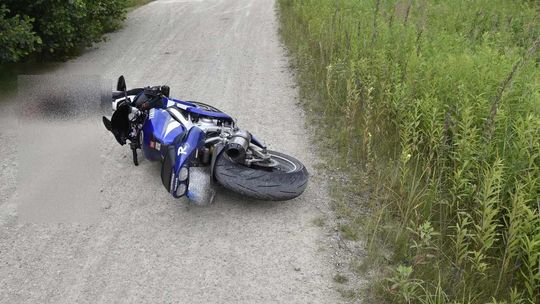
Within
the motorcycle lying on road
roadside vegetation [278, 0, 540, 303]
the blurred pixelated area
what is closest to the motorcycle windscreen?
the motorcycle lying on road

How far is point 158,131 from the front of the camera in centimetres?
562

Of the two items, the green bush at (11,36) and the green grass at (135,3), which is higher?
the green bush at (11,36)

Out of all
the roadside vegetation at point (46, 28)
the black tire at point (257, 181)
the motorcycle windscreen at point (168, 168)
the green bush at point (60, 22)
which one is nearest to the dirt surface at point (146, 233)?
the black tire at point (257, 181)

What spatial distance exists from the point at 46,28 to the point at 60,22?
34cm

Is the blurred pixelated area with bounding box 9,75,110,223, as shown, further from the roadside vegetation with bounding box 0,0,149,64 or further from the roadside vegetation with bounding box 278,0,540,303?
the roadside vegetation with bounding box 278,0,540,303

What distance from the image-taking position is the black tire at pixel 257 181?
494cm

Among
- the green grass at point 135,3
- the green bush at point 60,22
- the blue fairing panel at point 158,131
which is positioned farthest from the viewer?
the green grass at point 135,3

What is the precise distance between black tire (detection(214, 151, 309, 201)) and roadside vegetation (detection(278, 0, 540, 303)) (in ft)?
2.21

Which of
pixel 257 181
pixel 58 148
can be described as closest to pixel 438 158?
pixel 257 181

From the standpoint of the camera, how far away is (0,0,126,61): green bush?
9.49 metres

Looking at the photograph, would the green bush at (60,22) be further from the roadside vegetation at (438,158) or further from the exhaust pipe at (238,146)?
the exhaust pipe at (238,146)

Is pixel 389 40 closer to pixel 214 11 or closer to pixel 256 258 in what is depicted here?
pixel 256 258

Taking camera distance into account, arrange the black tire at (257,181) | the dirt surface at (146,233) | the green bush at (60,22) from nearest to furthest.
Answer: the dirt surface at (146,233) < the black tire at (257,181) < the green bush at (60,22)

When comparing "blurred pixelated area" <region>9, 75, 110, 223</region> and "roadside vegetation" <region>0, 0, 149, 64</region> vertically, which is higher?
"roadside vegetation" <region>0, 0, 149, 64</region>
